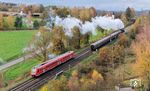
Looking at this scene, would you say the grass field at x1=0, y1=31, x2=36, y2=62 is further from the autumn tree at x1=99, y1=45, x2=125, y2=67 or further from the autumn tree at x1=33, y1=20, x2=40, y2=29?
the autumn tree at x1=99, y1=45, x2=125, y2=67

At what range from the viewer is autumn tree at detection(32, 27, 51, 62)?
8416 centimetres

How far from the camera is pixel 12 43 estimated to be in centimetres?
12012

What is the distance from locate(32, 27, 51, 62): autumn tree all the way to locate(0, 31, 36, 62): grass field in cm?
1205

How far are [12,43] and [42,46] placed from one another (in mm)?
38177

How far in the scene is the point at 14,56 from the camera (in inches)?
3831

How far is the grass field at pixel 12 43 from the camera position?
100963 millimetres

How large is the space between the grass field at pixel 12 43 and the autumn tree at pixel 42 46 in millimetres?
12049

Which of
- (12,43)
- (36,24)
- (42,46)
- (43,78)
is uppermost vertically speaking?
(42,46)

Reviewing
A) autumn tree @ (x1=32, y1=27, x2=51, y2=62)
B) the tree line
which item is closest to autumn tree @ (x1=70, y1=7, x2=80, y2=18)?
the tree line

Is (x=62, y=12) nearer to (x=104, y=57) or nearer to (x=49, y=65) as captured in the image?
(x=104, y=57)

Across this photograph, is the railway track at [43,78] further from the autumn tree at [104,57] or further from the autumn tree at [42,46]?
the autumn tree at [104,57]

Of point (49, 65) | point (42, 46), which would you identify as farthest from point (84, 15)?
point (49, 65)

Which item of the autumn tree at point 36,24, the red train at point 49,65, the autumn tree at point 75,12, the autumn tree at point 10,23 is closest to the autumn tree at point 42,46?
the red train at point 49,65

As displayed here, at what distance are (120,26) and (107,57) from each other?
61.5 metres
